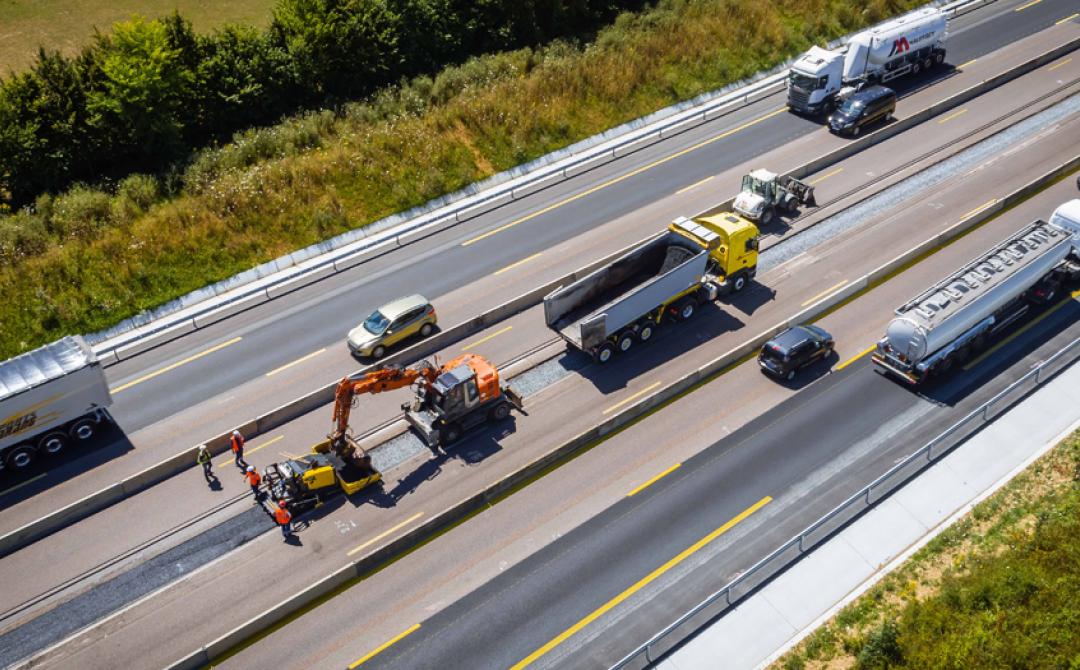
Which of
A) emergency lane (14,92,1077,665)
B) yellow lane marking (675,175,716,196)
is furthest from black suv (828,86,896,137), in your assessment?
emergency lane (14,92,1077,665)

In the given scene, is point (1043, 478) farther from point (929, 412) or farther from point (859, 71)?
point (859, 71)

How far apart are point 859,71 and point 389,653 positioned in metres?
46.5

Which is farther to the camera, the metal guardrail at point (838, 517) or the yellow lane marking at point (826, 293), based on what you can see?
the yellow lane marking at point (826, 293)

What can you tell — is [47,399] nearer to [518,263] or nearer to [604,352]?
[518,263]

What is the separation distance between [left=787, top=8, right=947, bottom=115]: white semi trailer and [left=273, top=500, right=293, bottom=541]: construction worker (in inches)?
1580

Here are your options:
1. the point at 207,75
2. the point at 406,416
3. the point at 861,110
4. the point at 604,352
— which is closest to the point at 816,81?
the point at 861,110

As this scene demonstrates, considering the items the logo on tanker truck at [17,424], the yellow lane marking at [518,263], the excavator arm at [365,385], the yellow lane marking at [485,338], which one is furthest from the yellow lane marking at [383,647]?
the yellow lane marking at [518,263]

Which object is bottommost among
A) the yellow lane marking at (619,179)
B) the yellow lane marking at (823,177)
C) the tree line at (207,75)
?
the yellow lane marking at (823,177)

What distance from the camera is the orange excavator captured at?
1220 inches

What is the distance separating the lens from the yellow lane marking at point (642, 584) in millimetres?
26172

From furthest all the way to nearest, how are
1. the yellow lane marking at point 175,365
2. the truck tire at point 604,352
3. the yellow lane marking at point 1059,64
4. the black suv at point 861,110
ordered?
the yellow lane marking at point 1059,64 < the black suv at point 861,110 < the yellow lane marking at point 175,365 < the truck tire at point 604,352

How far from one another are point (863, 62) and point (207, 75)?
134 ft

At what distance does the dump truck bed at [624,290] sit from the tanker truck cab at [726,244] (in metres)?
0.69

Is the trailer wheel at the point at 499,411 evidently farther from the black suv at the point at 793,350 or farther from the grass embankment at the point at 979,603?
the grass embankment at the point at 979,603
